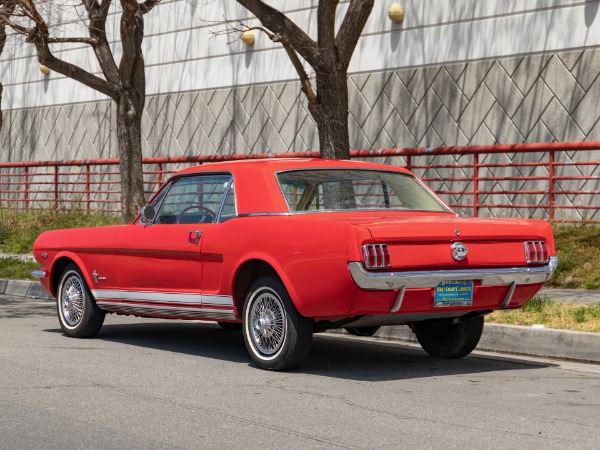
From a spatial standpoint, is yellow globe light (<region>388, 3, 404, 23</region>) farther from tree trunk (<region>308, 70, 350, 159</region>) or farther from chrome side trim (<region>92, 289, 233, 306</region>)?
chrome side trim (<region>92, 289, 233, 306</region>)

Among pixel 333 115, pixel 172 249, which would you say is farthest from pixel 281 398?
pixel 333 115

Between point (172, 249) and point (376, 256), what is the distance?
2.29 m

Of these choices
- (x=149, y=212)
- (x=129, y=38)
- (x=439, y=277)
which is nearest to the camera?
(x=439, y=277)

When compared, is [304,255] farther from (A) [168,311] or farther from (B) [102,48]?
(B) [102,48]

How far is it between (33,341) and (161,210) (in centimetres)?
168

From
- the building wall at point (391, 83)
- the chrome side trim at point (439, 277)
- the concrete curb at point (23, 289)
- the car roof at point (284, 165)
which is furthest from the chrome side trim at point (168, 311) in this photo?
the building wall at point (391, 83)

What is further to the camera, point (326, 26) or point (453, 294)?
point (326, 26)

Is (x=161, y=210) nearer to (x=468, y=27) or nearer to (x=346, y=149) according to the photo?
(x=346, y=149)

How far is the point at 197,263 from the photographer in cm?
972

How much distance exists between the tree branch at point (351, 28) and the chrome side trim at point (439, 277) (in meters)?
6.76

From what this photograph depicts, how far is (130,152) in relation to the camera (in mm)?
21500

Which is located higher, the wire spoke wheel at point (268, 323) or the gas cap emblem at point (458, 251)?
the gas cap emblem at point (458, 251)

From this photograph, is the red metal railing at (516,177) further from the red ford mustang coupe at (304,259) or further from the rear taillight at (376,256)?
the rear taillight at (376,256)

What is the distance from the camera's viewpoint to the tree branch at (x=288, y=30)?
595 inches
